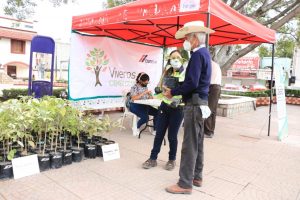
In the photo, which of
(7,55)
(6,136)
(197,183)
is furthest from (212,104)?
(7,55)

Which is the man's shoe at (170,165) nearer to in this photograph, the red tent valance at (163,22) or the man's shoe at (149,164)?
the man's shoe at (149,164)

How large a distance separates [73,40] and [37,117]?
3.76 meters

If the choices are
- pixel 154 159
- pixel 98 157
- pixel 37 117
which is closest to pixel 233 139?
pixel 154 159

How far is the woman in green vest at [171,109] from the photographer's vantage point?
379 centimetres

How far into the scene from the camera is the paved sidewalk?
10.8ft

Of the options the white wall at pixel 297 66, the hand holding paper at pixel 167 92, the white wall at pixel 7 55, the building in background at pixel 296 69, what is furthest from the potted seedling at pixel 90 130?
the white wall at pixel 7 55

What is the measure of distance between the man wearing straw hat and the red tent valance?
1.13 meters

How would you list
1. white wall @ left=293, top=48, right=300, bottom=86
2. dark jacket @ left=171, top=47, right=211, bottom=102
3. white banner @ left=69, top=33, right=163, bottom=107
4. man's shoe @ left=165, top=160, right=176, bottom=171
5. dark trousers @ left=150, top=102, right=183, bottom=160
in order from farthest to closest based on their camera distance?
1. white wall @ left=293, top=48, right=300, bottom=86
2. white banner @ left=69, top=33, right=163, bottom=107
3. man's shoe @ left=165, top=160, right=176, bottom=171
4. dark trousers @ left=150, top=102, right=183, bottom=160
5. dark jacket @ left=171, top=47, right=211, bottom=102

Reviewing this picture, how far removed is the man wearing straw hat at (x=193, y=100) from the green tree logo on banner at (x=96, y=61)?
460 centimetres

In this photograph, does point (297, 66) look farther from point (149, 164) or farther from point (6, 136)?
point (6, 136)

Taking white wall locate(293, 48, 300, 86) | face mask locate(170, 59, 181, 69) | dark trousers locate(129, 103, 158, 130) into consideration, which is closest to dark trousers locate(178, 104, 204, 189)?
face mask locate(170, 59, 181, 69)

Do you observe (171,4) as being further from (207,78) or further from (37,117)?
(37,117)

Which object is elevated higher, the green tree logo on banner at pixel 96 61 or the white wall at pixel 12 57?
the white wall at pixel 12 57

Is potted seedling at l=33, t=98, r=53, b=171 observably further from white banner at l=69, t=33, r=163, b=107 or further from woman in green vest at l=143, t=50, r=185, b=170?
white banner at l=69, t=33, r=163, b=107
